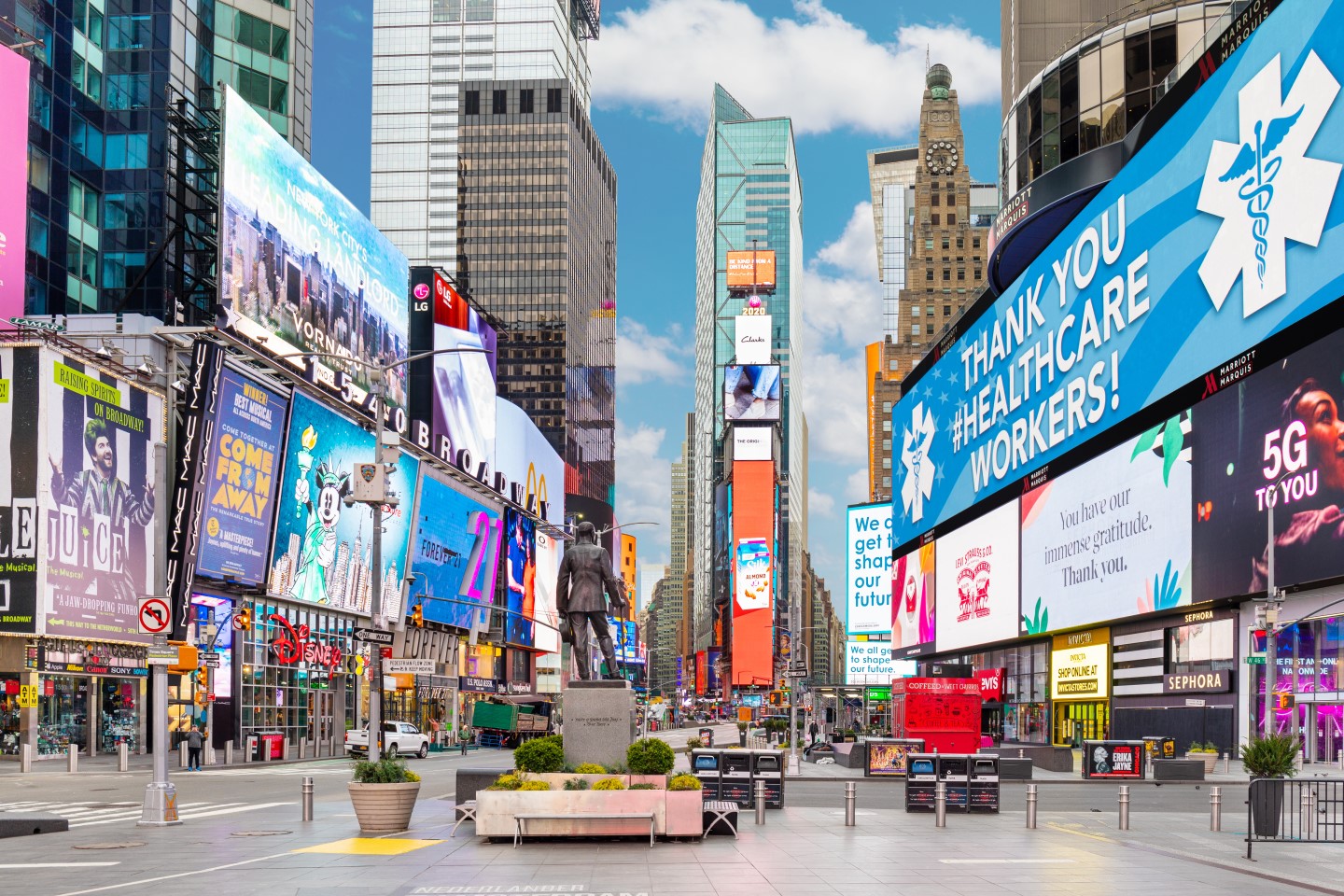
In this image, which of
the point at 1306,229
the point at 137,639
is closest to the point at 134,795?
the point at 137,639

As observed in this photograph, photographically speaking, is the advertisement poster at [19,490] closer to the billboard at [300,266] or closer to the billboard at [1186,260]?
the billboard at [300,266]

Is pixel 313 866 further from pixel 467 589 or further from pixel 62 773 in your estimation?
pixel 467 589

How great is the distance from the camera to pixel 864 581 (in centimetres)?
13375

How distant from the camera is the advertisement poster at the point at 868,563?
133 meters

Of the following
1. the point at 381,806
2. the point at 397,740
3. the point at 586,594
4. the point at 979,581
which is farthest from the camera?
the point at 979,581

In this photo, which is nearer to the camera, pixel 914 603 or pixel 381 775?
pixel 381 775

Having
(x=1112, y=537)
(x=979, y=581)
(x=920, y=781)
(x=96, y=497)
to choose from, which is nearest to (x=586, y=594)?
(x=920, y=781)

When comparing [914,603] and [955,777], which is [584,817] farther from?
[914,603]

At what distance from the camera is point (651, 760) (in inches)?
923

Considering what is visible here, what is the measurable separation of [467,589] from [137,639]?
157 feet

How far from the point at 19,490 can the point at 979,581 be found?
5683 centimetres

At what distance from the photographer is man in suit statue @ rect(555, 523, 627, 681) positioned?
26.5 m

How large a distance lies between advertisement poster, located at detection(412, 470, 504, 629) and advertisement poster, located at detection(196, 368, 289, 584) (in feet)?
77.7

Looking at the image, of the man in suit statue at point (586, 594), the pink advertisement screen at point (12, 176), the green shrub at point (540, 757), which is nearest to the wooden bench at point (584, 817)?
the green shrub at point (540, 757)
